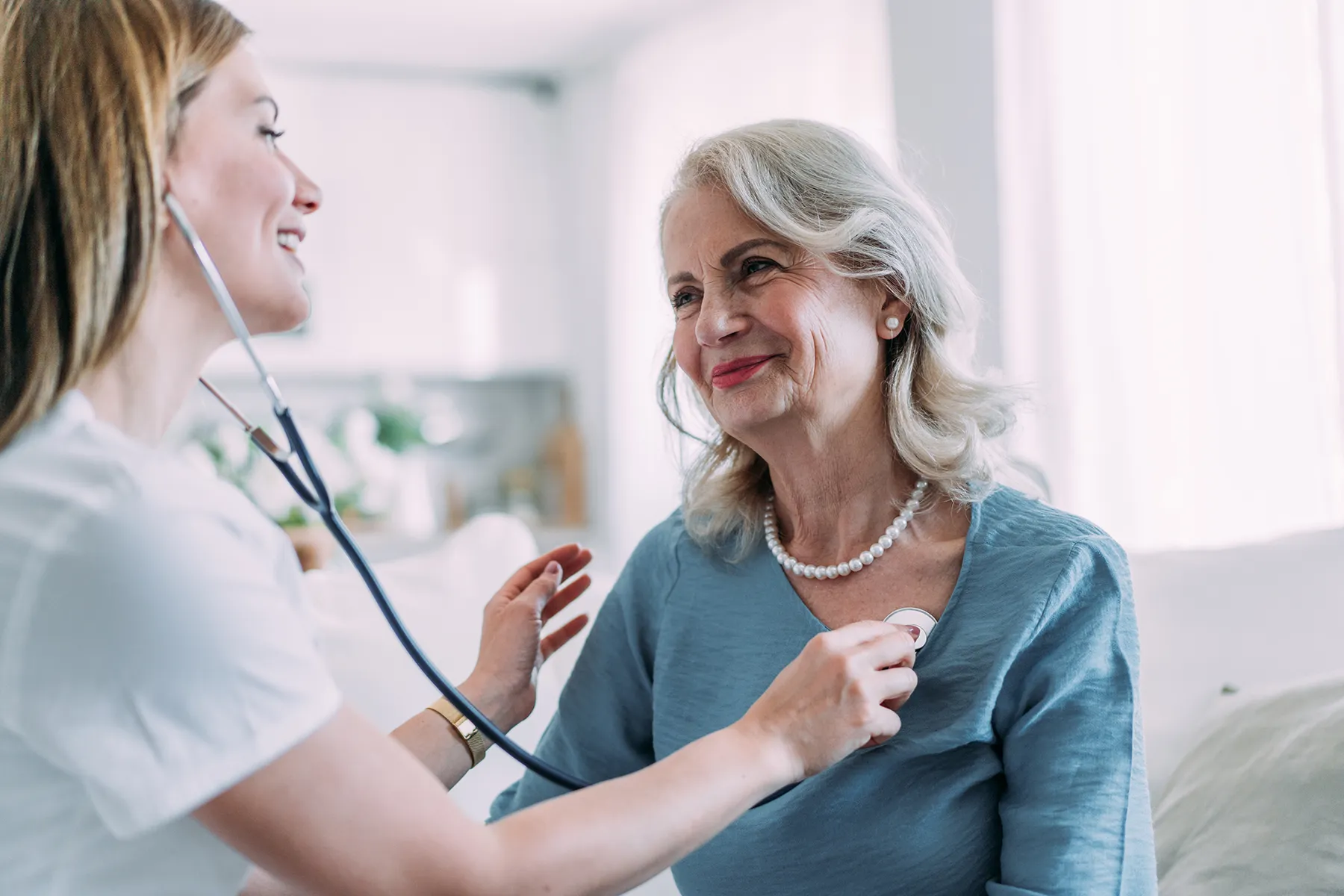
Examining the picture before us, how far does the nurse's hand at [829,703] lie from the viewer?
986 millimetres

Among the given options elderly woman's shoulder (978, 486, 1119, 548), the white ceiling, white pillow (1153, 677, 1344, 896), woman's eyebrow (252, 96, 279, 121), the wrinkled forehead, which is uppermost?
the white ceiling

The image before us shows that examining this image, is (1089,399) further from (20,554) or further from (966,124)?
(20,554)

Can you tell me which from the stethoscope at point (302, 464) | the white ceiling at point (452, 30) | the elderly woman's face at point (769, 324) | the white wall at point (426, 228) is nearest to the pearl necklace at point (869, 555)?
the elderly woman's face at point (769, 324)

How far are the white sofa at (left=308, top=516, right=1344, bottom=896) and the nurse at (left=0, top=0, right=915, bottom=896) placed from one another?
640 mm

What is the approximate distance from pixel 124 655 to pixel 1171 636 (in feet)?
4.12

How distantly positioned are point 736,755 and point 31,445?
0.55 m

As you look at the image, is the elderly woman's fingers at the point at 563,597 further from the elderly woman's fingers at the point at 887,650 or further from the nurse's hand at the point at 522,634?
the elderly woman's fingers at the point at 887,650

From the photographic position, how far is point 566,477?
513 cm

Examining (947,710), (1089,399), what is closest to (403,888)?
(947,710)

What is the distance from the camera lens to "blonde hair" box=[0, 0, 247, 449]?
2.78 ft

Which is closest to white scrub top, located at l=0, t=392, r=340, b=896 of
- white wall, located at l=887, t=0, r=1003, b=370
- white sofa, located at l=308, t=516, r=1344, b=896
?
white sofa, located at l=308, t=516, r=1344, b=896

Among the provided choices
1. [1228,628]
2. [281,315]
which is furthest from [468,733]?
[1228,628]

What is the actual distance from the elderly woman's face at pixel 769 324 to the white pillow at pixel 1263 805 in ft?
1.76

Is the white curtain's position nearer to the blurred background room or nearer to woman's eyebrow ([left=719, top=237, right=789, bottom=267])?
the blurred background room
